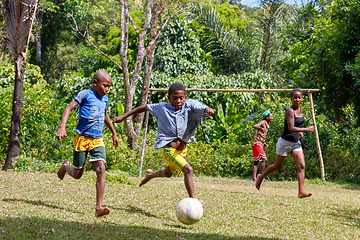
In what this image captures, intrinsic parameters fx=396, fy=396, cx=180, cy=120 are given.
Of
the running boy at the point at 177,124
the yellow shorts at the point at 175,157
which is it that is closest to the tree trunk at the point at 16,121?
the running boy at the point at 177,124

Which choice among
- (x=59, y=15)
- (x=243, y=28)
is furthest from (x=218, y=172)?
(x=59, y=15)

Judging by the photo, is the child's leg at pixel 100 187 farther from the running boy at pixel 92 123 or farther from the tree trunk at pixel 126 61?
the tree trunk at pixel 126 61

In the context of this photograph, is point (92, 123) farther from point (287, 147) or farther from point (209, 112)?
point (287, 147)

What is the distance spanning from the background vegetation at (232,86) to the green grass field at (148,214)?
282 cm

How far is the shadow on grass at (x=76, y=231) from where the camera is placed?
4090 millimetres

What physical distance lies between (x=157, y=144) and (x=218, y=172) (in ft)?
22.5

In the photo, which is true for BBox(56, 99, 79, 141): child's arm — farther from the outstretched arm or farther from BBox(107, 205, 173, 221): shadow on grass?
the outstretched arm

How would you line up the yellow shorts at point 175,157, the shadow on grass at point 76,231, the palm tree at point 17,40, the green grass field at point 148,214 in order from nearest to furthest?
the shadow on grass at point 76,231 < the green grass field at point 148,214 < the yellow shorts at point 175,157 < the palm tree at point 17,40

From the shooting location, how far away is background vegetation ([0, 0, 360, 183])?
11.3 metres

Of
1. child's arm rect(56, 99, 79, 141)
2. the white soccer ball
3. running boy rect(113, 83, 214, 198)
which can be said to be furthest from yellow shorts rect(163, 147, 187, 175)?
child's arm rect(56, 99, 79, 141)

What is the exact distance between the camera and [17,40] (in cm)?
974

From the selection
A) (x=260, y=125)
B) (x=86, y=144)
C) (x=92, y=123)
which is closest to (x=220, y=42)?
(x=260, y=125)

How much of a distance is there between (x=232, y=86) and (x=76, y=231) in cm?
1253

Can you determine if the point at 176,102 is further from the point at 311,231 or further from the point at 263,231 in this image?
the point at 311,231
